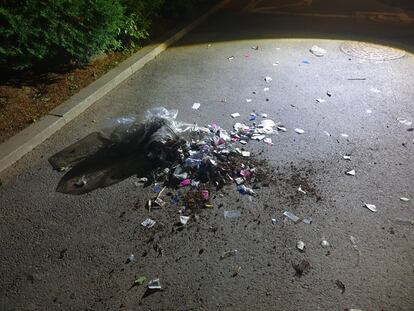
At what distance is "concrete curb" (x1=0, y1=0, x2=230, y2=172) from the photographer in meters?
4.00

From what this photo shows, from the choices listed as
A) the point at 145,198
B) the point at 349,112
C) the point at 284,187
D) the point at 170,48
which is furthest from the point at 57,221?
the point at 170,48

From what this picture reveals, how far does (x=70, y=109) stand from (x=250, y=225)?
3.14 m

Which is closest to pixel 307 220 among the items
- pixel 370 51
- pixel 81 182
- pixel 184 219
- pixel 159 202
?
pixel 184 219

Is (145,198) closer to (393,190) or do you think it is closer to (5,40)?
(393,190)

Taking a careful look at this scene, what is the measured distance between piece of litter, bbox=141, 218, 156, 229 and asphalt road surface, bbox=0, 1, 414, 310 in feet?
0.19

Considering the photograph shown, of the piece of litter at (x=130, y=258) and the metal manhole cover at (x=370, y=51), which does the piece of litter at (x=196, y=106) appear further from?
the metal manhole cover at (x=370, y=51)

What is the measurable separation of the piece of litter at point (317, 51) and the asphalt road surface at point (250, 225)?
1398 millimetres

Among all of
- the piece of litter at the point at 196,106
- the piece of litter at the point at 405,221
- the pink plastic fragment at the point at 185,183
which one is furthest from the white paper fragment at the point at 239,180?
the piece of litter at the point at 196,106

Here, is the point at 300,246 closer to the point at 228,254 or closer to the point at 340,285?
the point at 340,285

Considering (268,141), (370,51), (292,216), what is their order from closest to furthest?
(292,216), (268,141), (370,51)

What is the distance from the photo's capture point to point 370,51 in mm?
6660

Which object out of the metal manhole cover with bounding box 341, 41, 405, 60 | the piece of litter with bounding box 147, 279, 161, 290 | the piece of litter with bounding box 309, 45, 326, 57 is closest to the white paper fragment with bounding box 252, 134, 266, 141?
the piece of litter with bounding box 147, 279, 161, 290

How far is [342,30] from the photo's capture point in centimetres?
782

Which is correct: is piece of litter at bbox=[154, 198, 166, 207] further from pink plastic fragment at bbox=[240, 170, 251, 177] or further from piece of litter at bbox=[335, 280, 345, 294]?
piece of litter at bbox=[335, 280, 345, 294]
